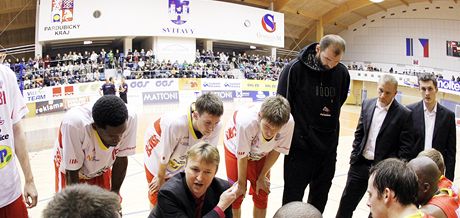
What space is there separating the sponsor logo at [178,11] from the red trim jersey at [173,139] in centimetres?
2168

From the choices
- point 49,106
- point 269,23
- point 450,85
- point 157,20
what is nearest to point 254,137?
point 49,106

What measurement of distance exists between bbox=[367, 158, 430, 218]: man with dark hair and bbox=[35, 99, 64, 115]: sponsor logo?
1696cm

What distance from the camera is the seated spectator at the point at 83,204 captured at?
4.37ft

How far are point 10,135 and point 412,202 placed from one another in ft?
8.20

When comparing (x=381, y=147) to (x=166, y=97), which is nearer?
(x=381, y=147)

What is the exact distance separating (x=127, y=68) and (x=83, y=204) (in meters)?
20.6

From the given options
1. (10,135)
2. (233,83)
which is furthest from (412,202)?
(233,83)

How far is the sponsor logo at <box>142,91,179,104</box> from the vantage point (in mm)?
19922

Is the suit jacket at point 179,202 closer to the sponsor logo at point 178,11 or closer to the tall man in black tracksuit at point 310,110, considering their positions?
the tall man in black tracksuit at point 310,110

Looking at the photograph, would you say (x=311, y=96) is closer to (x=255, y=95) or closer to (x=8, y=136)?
(x=8, y=136)

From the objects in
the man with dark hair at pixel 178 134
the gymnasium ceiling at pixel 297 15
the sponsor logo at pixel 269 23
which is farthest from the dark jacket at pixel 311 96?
the sponsor logo at pixel 269 23

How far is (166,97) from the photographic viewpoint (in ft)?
67.0

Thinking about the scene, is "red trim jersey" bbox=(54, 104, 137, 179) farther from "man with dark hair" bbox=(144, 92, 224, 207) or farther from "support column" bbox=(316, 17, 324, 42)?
"support column" bbox=(316, 17, 324, 42)

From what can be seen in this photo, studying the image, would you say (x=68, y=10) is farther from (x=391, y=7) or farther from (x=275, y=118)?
(x=391, y=7)
